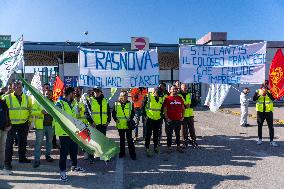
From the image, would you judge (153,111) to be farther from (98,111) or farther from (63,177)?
(63,177)

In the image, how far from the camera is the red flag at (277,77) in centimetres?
973

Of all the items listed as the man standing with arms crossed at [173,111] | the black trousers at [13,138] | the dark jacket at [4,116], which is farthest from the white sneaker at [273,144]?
the dark jacket at [4,116]

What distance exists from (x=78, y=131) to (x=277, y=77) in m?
6.02

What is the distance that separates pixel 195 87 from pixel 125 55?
963 inches

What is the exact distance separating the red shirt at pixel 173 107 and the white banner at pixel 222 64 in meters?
0.64

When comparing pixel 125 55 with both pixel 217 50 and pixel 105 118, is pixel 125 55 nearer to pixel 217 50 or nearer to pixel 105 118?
pixel 105 118

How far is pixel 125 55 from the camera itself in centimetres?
918

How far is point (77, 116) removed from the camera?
8062 mm

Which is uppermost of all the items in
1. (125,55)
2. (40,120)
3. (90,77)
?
(125,55)

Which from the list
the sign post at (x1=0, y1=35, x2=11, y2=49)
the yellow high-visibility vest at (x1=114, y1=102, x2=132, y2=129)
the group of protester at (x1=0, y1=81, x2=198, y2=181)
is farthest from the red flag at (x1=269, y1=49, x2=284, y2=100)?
the sign post at (x1=0, y1=35, x2=11, y2=49)

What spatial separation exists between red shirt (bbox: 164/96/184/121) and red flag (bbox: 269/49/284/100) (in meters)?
2.67

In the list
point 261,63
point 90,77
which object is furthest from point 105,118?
point 261,63

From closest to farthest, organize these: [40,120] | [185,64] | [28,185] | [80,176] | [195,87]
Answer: [28,185], [80,176], [40,120], [185,64], [195,87]

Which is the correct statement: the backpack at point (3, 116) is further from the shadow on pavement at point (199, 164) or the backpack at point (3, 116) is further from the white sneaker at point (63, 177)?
the shadow on pavement at point (199, 164)
